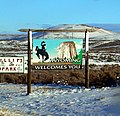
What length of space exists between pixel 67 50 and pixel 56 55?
0.56 meters

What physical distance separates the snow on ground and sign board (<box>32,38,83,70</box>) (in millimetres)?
1089

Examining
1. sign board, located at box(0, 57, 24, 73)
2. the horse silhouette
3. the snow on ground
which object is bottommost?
the snow on ground

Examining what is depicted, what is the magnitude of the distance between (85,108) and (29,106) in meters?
2.34

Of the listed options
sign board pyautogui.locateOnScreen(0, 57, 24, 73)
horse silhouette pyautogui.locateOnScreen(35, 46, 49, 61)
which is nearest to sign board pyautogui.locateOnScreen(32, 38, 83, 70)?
horse silhouette pyautogui.locateOnScreen(35, 46, 49, 61)

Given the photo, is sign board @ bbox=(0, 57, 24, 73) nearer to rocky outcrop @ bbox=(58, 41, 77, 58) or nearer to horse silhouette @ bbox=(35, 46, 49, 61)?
horse silhouette @ bbox=(35, 46, 49, 61)

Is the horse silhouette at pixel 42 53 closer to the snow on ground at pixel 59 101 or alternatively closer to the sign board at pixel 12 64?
the sign board at pixel 12 64

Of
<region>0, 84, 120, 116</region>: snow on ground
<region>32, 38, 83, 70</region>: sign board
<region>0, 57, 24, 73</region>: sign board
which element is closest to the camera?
<region>0, 84, 120, 116</region>: snow on ground

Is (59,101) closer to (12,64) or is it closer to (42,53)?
(42,53)

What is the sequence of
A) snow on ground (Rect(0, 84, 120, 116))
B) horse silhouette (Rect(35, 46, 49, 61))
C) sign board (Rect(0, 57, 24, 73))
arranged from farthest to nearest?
sign board (Rect(0, 57, 24, 73))
horse silhouette (Rect(35, 46, 49, 61))
snow on ground (Rect(0, 84, 120, 116))

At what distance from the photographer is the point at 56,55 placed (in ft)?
76.1

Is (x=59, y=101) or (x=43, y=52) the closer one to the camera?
(x=59, y=101)

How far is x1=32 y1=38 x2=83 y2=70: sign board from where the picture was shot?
75.7 feet

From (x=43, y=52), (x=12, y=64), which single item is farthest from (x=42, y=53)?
(x=12, y=64)

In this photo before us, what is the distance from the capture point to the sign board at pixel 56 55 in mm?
23078
